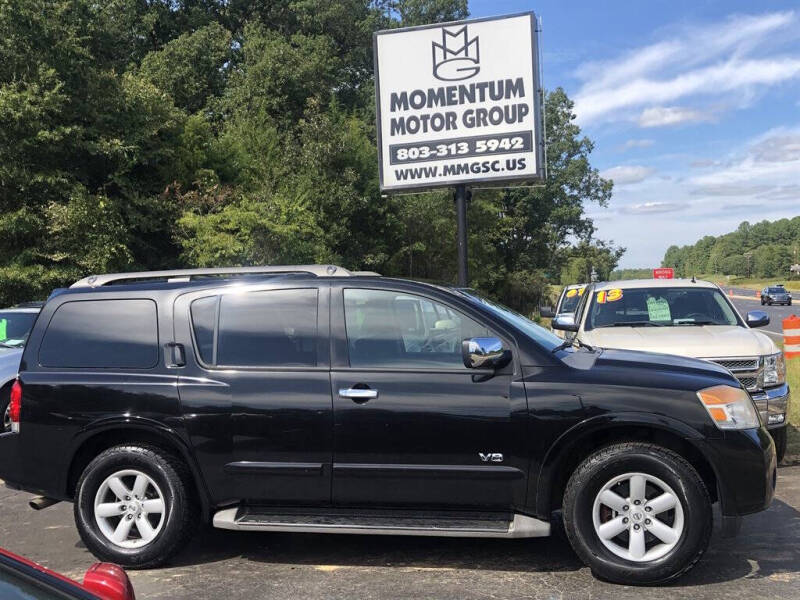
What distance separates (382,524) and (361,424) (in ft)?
1.96

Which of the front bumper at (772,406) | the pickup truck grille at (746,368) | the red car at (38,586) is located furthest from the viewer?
the pickup truck grille at (746,368)

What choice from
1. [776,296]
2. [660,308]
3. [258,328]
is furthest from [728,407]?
[776,296]

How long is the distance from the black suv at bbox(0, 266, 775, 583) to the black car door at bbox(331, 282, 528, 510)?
1 cm

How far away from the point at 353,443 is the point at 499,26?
9555 millimetres

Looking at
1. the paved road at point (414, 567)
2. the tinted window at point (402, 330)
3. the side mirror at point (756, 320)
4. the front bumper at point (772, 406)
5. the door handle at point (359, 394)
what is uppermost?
the tinted window at point (402, 330)

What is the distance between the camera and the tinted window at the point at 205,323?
4.66m

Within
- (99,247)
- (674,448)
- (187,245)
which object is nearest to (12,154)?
Result: (99,247)

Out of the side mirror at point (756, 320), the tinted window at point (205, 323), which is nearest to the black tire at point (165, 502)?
the tinted window at point (205, 323)

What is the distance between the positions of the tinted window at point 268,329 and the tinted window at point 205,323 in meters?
0.05

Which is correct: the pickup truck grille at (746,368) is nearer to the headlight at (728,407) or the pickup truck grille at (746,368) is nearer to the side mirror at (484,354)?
the headlight at (728,407)

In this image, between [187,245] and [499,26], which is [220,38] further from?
[499,26]

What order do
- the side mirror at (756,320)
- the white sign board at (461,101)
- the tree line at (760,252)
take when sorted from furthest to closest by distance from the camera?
1. the tree line at (760,252)
2. the white sign board at (461,101)
3. the side mirror at (756,320)

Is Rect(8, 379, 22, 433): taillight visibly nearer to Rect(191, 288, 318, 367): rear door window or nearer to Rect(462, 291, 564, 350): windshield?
Rect(191, 288, 318, 367): rear door window

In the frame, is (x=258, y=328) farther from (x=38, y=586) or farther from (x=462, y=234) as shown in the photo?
(x=462, y=234)
